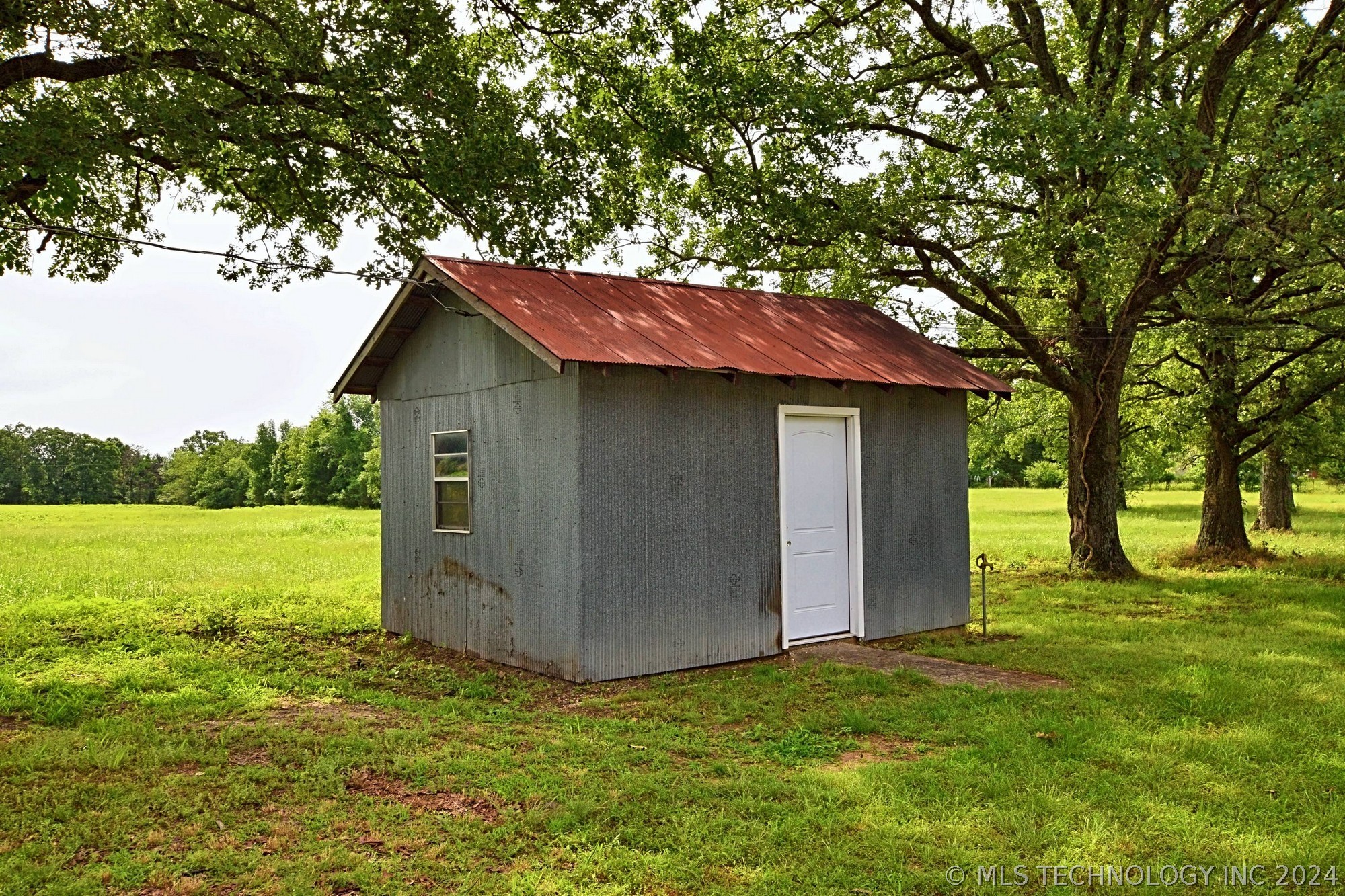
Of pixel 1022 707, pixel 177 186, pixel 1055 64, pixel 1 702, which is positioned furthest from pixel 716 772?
pixel 1055 64

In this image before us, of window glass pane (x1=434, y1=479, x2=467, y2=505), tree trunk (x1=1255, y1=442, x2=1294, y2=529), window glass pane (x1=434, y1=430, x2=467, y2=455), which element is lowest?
tree trunk (x1=1255, y1=442, x2=1294, y2=529)

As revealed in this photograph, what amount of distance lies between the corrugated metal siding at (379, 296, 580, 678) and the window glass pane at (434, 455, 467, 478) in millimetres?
205

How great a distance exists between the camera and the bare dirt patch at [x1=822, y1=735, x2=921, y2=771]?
6473 millimetres

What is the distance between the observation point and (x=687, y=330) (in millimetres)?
10203

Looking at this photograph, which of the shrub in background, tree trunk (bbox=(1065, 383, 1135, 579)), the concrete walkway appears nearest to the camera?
the concrete walkway

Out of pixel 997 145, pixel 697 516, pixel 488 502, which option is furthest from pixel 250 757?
pixel 997 145

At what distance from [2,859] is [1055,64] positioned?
Answer: 16.3m

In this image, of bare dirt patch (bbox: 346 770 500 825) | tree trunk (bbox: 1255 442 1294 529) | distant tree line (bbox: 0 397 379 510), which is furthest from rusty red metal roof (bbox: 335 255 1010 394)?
distant tree line (bbox: 0 397 379 510)

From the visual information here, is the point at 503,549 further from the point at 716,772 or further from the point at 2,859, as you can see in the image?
the point at 2,859

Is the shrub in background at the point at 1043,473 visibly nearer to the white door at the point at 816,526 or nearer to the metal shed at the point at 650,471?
the metal shed at the point at 650,471

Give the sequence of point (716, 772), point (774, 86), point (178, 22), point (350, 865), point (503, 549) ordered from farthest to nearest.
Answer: point (774, 86)
point (178, 22)
point (503, 549)
point (716, 772)
point (350, 865)

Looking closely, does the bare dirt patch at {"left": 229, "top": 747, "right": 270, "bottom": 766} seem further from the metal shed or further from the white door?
the white door

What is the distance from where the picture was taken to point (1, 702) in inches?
327

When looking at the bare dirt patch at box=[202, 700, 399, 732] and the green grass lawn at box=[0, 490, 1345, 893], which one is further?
the bare dirt patch at box=[202, 700, 399, 732]
